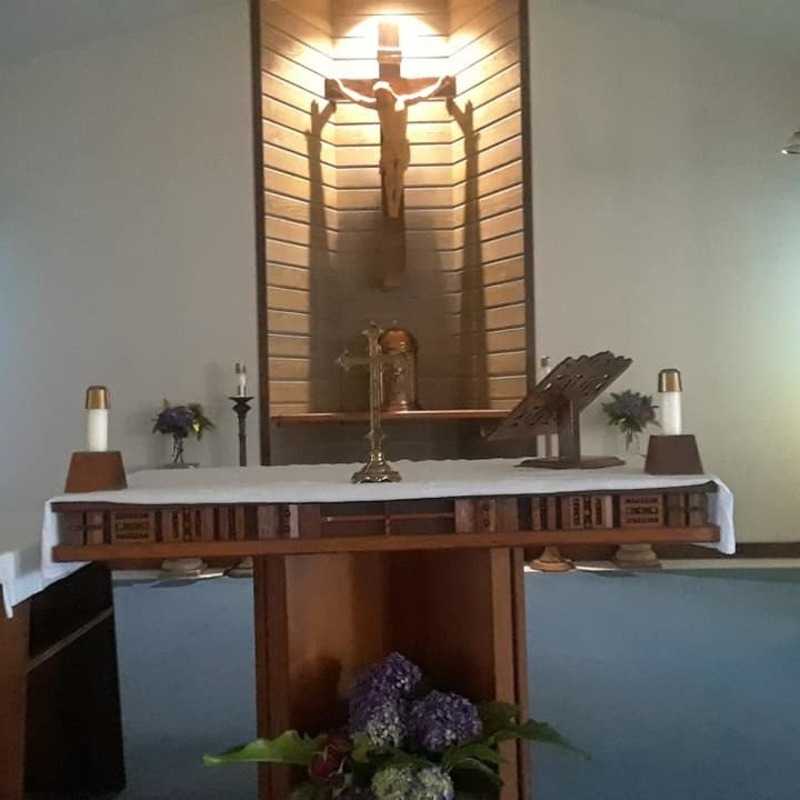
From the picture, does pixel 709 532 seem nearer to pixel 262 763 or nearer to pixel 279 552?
pixel 279 552

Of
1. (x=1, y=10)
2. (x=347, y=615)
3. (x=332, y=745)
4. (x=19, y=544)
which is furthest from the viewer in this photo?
(x=1, y=10)

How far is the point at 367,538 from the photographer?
6.04ft

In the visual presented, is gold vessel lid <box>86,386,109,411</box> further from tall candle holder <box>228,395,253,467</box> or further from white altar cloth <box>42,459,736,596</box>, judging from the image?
tall candle holder <box>228,395,253,467</box>

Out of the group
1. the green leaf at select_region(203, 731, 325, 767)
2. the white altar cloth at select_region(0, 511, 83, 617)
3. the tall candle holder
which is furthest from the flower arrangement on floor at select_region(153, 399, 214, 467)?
the green leaf at select_region(203, 731, 325, 767)

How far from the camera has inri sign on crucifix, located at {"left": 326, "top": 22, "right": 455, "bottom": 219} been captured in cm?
569

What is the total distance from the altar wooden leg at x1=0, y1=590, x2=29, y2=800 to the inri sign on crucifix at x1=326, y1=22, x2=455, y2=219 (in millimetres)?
4179

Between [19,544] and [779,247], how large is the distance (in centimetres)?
473

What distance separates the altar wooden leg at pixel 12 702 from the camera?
76.5 inches

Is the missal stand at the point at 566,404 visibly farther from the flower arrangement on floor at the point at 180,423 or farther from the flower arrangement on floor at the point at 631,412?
the flower arrangement on floor at the point at 180,423

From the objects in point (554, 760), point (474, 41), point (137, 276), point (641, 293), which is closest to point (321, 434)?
point (137, 276)

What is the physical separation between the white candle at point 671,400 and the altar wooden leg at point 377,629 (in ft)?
1.28

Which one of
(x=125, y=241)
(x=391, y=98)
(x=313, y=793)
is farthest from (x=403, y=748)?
(x=391, y=98)

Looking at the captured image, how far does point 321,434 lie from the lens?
595 cm

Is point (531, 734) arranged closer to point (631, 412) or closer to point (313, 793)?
point (313, 793)
